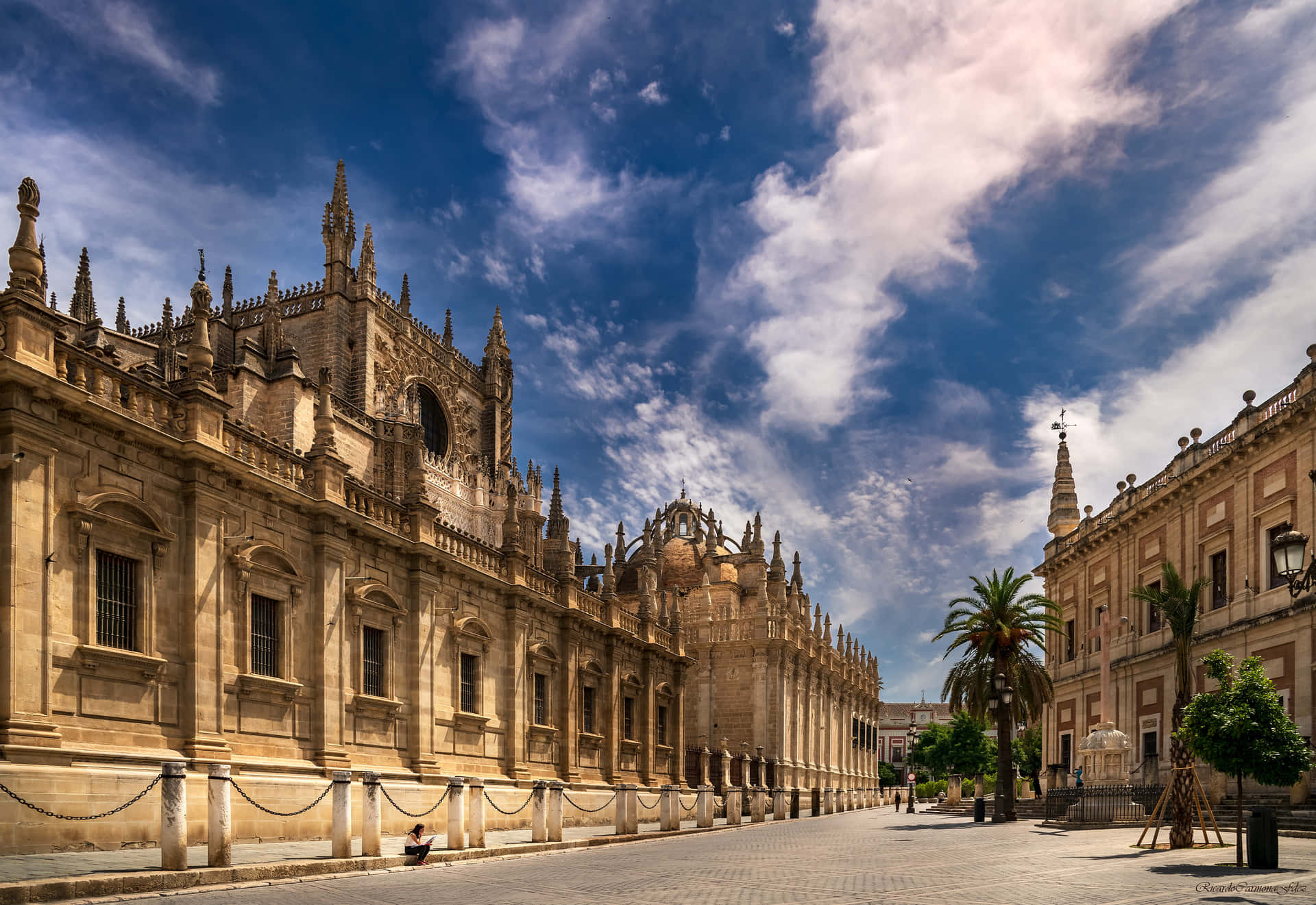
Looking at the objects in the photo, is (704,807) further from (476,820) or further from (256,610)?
(256,610)

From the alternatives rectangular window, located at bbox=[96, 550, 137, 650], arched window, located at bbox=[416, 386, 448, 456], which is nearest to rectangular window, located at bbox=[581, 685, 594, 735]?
rectangular window, located at bbox=[96, 550, 137, 650]

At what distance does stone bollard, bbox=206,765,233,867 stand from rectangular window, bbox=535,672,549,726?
1550 cm

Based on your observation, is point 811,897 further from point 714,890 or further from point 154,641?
point 154,641

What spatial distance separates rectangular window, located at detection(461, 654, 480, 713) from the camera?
24297 millimetres

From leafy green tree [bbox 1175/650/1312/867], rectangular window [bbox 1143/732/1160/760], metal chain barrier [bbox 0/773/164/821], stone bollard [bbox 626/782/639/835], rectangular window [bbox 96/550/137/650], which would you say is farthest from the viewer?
rectangular window [bbox 1143/732/1160/760]

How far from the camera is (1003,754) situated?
34.2 metres

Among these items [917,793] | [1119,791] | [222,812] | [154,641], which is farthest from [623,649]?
[917,793]

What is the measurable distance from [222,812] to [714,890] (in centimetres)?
581

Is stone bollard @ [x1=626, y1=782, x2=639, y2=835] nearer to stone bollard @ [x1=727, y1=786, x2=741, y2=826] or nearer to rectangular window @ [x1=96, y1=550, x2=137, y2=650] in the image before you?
stone bollard @ [x1=727, y1=786, x2=741, y2=826]

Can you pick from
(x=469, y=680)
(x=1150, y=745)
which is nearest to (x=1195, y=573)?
(x=1150, y=745)

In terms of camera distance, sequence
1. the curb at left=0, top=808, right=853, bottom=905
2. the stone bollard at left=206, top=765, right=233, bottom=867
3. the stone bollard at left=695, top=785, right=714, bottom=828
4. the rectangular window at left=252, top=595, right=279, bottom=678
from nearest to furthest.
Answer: the curb at left=0, top=808, right=853, bottom=905 < the stone bollard at left=206, top=765, right=233, bottom=867 < the rectangular window at left=252, top=595, right=279, bottom=678 < the stone bollard at left=695, top=785, right=714, bottom=828

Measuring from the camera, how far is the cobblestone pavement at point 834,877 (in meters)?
11.4

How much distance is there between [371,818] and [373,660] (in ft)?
21.3

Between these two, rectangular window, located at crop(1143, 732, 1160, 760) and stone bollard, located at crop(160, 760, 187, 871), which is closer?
stone bollard, located at crop(160, 760, 187, 871)
